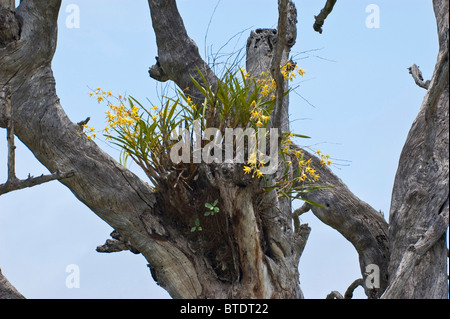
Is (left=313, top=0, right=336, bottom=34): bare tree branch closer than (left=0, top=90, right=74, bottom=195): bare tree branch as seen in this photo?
No

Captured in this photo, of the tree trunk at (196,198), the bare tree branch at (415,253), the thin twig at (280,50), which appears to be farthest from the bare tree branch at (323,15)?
the bare tree branch at (415,253)

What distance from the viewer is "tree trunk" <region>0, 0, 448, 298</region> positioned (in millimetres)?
4582

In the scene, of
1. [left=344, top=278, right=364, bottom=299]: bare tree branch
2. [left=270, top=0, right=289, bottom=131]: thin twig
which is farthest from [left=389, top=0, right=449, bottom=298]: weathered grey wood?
[left=270, top=0, right=289, bottom=131]: thin twig

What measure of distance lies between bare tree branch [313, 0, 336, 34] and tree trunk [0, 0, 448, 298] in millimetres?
1234

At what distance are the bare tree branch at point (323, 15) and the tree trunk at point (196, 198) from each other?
1234mm

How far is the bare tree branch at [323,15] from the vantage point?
6.25 meters

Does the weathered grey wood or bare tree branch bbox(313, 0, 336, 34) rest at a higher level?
bare tree branch bbox(313, 0, 336, 34)

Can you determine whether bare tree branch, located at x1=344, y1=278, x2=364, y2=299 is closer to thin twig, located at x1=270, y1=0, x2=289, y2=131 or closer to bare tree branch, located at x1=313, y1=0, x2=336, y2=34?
thin twig, located at x1=270, y1=0, x2=289, y2=131

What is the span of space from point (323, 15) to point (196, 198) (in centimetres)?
262

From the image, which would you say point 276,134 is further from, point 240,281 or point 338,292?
point 338,292

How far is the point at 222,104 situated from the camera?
478 centimetres

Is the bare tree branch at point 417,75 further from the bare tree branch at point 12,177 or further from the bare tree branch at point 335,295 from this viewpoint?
the bare tree branch at point 12,177

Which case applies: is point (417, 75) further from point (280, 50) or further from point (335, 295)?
point (280, 50)

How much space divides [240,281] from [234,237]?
31cm
